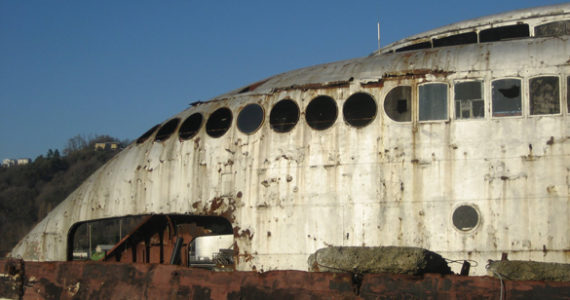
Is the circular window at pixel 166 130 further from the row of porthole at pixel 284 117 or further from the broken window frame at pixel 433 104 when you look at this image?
the broken window frame at pixel 433 104

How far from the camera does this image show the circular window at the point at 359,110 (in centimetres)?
1272

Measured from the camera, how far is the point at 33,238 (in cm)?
1620

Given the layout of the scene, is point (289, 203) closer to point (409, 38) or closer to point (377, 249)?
point (377, 249)

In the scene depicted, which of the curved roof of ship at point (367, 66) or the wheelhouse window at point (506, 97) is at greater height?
the curved roof of ship at point (367, 66)

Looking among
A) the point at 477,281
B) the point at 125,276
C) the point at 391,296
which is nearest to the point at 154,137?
the point at 125,276

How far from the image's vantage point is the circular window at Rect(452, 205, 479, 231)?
1164 cm

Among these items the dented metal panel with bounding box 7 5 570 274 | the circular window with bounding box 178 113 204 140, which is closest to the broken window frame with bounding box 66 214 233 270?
the dented metal panel with bounding box 7 5 570 274

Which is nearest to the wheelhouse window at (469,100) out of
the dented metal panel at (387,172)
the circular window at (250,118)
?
the dented metal panel at (387,172)

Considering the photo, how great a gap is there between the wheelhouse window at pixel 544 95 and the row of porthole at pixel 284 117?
2.80 metres

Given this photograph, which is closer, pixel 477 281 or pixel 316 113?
pixel 477 281

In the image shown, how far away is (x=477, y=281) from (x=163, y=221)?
8400mm

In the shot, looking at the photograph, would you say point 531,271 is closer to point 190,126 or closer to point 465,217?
point 465,217

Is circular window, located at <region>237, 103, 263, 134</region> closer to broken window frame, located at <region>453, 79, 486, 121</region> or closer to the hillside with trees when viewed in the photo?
broken window frame, located at <region>453, 79, 486, 121</region>

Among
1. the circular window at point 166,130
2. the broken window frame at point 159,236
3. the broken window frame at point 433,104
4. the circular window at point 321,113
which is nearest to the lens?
the broken window frame at point 433,104
